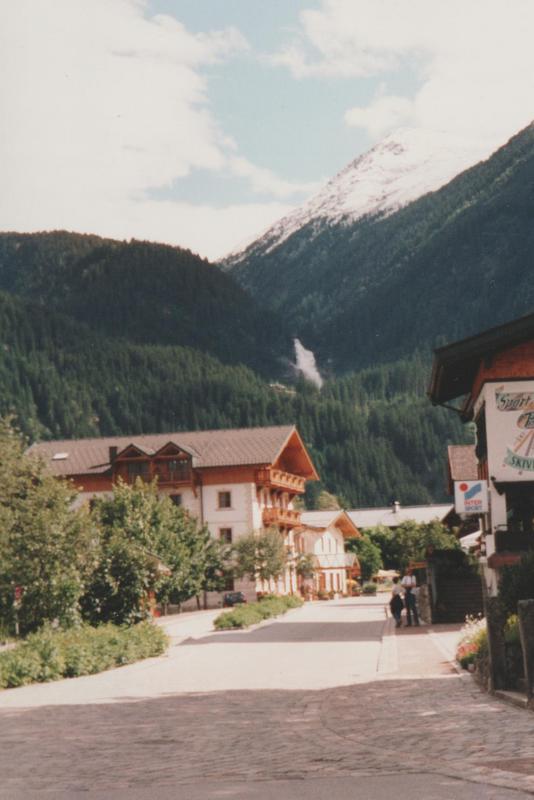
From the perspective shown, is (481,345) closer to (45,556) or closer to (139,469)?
(45,556)

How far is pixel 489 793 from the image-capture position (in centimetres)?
985

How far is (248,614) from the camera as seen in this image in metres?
49.2

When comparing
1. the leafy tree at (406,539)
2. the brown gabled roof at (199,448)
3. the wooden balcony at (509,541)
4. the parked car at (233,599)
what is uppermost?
the brown gabled roof at (199,448)

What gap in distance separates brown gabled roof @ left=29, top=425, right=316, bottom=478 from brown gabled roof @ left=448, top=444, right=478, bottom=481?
30995mm

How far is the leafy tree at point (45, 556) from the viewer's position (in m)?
32.4

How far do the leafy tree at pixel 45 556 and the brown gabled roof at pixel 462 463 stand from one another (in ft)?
60.9

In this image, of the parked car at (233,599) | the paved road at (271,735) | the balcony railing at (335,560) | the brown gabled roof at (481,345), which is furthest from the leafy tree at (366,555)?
the paved road at (271,735)

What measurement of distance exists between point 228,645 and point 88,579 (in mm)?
4520

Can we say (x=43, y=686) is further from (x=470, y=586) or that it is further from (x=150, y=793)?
(x=470, y=586)

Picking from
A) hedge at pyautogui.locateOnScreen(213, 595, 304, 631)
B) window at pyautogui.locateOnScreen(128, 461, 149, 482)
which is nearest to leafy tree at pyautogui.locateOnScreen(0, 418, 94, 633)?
hedge at pyautogui.locateOnScreen(213, 595, 304, 631)

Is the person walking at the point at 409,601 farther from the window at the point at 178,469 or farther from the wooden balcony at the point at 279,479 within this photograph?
the window at the point at 178,469

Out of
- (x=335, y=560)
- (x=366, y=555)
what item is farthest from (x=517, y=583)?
(x=366, y=555)

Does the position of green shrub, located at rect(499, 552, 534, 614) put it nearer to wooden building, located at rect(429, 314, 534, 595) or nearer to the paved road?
the paved road

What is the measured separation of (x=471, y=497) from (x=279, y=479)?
58491mm
